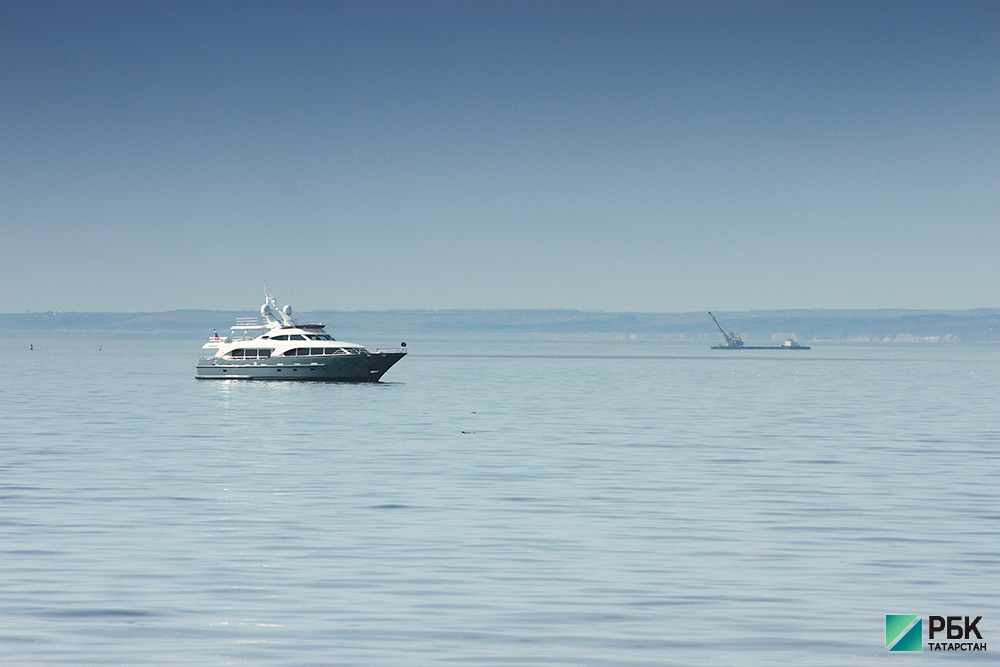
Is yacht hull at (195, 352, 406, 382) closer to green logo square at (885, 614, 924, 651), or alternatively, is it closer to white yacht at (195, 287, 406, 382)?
white yacht at (195, 287, 406, 382)

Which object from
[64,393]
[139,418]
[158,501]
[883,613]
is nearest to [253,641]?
[883,613]

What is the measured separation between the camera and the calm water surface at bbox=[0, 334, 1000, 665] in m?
17.8

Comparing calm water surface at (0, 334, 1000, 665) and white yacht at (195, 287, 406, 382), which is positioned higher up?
white yacht at (195, 287, 406, 382)

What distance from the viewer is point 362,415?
76250 millimetres

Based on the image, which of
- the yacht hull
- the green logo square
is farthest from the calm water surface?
the yacht hull

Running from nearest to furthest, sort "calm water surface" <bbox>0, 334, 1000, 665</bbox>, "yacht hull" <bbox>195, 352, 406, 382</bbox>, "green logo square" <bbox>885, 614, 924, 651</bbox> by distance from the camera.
Result: "green logo square" <bbox>885, 614, 924, 651</bbox>, "calm water surface" <bbox>0, 334, 1000, 665</bbox>, "yacht hull" <bbox>195, 352, 406, 382</bbox>

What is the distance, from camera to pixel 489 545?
26.3 meters

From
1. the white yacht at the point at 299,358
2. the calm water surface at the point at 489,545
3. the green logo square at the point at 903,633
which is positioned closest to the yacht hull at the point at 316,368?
the white yacht at the point at 299,358

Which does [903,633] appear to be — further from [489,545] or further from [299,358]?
[299,358]

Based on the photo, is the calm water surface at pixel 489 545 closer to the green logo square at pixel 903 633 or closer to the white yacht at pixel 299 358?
the green logo square at pixel 903 633

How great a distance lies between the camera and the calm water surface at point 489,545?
17.8 meters

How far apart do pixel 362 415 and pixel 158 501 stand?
42853 millimetres

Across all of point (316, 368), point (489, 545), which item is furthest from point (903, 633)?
point (316, 368)

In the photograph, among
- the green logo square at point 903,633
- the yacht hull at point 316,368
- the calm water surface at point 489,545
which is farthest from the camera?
the yacht hull at point 316,368
